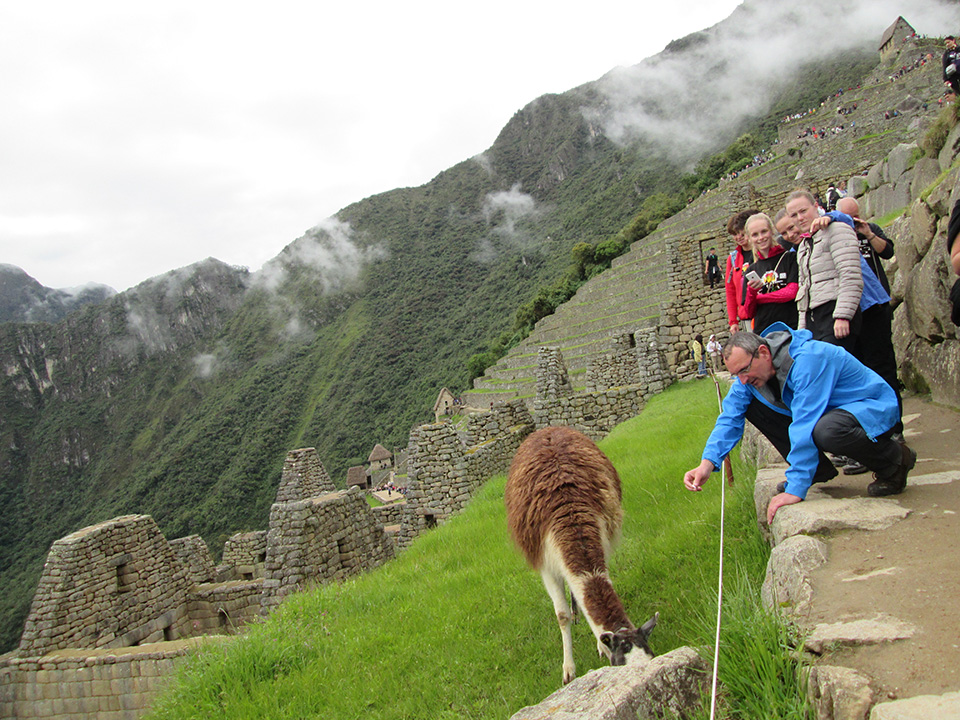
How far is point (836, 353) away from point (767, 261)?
2374 mm

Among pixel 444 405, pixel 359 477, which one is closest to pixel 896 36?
pixel 444 405

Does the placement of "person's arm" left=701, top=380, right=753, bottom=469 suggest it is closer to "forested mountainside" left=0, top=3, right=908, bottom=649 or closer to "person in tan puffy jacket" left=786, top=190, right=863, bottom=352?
"person in tan puffy jacket" left=786, top=190, right=863, bottom=352

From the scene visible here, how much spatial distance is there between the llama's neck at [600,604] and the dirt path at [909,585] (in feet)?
3.18

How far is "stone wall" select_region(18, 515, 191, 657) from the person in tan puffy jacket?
30.8 ft

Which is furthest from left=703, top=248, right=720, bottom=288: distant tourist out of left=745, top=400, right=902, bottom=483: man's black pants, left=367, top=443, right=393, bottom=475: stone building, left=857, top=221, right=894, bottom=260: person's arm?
left=367, top=443, right=393, bottom=475: stone building

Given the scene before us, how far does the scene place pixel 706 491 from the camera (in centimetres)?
461

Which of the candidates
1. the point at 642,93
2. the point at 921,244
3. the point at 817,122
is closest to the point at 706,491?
the point at 921,244

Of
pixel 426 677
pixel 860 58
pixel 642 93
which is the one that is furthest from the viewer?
pixel 642 93

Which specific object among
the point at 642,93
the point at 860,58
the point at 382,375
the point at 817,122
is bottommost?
the point at 382,375

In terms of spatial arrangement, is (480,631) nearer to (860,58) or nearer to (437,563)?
(437,563)

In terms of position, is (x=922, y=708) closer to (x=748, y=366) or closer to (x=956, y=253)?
(x=748, y=366)

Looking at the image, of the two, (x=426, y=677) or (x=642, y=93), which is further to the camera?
(x=642, y=93)

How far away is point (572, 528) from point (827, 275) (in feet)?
9.32

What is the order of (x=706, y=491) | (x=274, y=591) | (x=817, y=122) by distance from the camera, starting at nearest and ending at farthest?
(x=706, y=491), (x=274, y=591), (x=817, y=122)
